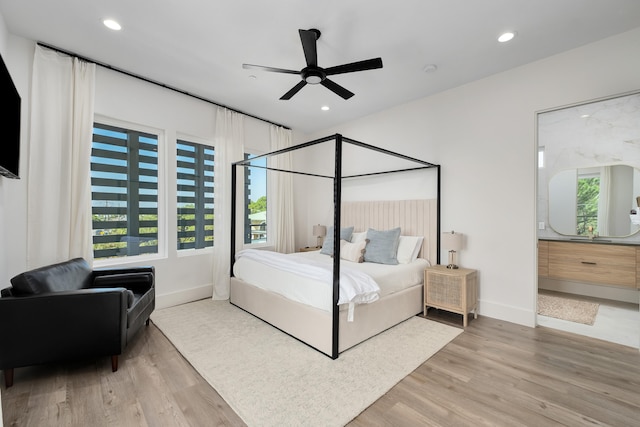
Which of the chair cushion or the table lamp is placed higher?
the table lamp

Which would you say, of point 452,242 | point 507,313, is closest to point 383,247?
point 452,242

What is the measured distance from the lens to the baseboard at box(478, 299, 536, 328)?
309 centimetres

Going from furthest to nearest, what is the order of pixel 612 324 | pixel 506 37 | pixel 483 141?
pixel 483 141
pixel 612 324
pixel 506 37

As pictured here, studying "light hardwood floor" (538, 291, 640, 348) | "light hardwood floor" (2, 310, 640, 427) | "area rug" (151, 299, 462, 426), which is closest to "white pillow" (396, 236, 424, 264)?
"area rug" (151, 299, 462, 426)

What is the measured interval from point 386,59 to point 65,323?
12.5 feet

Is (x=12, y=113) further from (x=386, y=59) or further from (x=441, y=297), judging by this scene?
(x=441, y=297)

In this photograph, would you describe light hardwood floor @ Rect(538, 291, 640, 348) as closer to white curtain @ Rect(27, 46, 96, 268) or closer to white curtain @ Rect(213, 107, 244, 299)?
white curtain @ Rect(213, 107, 244, 299)

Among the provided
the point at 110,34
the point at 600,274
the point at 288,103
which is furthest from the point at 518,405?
the point at 110,34

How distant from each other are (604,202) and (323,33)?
497 cm

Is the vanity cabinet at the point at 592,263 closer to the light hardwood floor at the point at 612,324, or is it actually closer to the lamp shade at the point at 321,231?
the light hardwood floor at the point at 612,324

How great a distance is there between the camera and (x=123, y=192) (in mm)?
3490

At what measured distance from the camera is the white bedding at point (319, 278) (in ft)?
8.29

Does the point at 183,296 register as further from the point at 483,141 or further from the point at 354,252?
the point at 483,141

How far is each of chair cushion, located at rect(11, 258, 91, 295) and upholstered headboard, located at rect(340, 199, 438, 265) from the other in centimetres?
360
